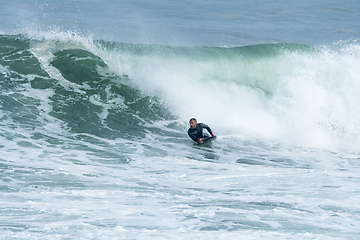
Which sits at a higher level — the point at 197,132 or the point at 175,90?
the point at 175,90

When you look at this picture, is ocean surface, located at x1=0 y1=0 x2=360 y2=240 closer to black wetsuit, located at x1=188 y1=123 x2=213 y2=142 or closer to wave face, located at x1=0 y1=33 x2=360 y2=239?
wave face, located at x1=0 y1=33 x2=360 y2=239

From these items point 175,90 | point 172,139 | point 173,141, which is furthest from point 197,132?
point 175,90

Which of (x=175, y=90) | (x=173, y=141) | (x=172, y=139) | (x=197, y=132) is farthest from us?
(x=175, y=90)


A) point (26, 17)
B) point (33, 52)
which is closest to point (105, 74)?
point (33, 52)

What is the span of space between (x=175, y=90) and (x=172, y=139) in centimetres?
317

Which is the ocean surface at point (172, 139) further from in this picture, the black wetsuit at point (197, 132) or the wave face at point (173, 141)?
the black wetsuit at point (197, 132)

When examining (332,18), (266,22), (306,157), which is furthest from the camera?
(332,18)

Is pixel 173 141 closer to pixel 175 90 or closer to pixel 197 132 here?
pixel 197 132

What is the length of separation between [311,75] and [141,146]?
707 centimetres

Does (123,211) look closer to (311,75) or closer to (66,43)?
(311,75)

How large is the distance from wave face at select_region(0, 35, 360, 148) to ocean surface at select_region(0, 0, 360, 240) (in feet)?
0.17

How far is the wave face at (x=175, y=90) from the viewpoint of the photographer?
35.7 ft

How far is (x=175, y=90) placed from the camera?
13.2 meters

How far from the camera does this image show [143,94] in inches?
520
